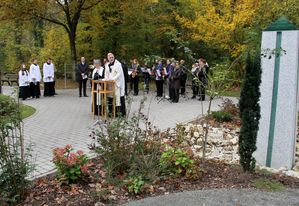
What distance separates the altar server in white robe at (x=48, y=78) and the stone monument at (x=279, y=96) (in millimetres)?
14206

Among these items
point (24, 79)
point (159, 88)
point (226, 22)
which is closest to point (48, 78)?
point (24, 79)

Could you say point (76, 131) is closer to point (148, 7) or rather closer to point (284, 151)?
point (284, 151)

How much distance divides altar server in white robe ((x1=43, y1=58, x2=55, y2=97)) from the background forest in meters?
5.58

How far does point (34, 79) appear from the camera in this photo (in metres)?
18.8

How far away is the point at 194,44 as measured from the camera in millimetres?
30094

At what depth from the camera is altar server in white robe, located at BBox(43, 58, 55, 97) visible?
776 inches

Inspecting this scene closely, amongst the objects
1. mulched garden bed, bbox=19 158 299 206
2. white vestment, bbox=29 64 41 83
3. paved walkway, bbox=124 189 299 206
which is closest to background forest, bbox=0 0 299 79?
white vestment, bbox=29 64 41 83

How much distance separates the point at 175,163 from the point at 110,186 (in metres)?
1.08

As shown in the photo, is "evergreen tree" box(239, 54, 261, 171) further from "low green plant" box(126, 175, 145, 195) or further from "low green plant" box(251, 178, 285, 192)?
"low green plant" box(126, 175, 145, 195)

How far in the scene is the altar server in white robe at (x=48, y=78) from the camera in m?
19.7

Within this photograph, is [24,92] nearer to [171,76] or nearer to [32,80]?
[32,80]

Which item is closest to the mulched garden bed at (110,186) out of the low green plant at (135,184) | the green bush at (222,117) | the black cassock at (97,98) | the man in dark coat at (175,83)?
the low green plant at (135,184)

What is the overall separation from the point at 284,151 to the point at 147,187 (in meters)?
3.32

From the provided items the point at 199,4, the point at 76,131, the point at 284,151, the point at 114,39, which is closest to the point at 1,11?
the point at 114,39
